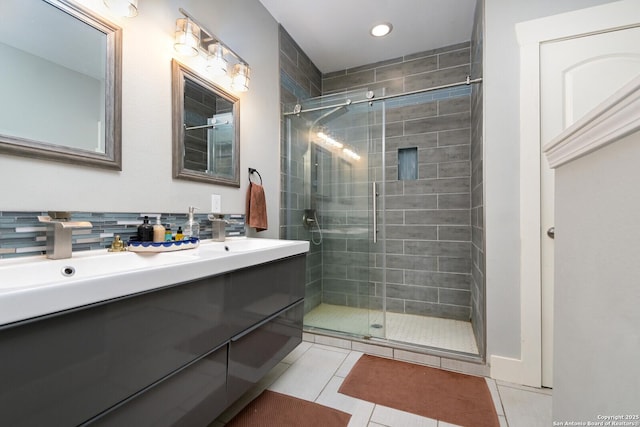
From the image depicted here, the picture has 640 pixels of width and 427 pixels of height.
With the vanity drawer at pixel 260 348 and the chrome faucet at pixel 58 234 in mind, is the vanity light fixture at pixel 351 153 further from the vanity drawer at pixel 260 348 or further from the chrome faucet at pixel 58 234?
the chrome faucet at pixel 58 234

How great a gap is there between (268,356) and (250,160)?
132cm

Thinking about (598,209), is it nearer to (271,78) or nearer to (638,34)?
(638,34)

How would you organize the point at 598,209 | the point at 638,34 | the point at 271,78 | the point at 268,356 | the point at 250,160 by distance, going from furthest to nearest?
1. the point at 271,78
2. the point at 250,160
3. the point at 638,34
4. the point at 268,356
5. the point at 598,209

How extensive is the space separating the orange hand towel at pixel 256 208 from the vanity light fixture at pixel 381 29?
1752mm

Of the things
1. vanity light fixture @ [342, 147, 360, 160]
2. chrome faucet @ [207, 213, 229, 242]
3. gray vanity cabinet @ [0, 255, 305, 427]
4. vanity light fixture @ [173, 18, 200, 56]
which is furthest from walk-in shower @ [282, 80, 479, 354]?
gray vanity cabinet @ [0, 255, 305, 427]

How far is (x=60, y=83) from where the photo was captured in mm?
1069

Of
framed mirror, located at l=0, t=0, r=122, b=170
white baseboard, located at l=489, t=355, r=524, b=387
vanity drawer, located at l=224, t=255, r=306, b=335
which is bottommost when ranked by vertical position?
white baseboard, located at l=489, t=355, r=524, b=387

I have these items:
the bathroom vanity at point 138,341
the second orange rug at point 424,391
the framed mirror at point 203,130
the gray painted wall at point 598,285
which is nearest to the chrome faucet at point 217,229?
the framed mirror at point 203,130

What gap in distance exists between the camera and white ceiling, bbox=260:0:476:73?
2.20m

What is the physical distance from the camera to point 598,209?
0.55 m

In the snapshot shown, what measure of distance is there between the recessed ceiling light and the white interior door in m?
1.24

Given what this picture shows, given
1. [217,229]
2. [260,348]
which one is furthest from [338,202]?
[260,348]

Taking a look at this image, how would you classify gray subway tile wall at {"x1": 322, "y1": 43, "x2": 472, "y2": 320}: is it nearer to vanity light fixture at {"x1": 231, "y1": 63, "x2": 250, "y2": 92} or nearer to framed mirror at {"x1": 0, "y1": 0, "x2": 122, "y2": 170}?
vanity light fixture at {"x1": 231, "y1": 63, "x2": 250, "y2": 92}

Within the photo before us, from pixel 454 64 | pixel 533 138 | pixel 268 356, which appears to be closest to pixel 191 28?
pixel 268 356
